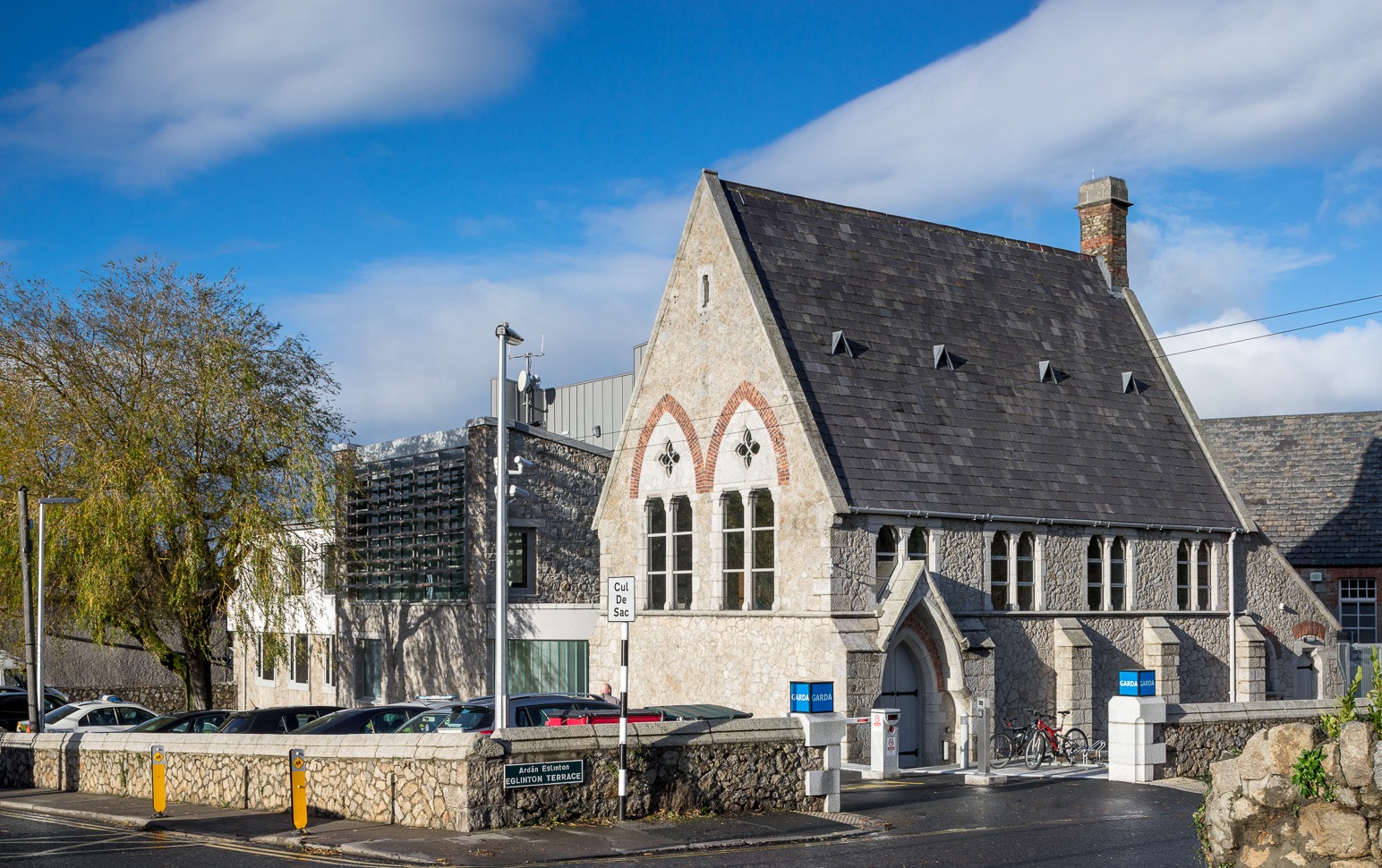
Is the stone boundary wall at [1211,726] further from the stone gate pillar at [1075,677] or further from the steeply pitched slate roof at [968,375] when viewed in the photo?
the steeply pitched slate roof at [968,375]

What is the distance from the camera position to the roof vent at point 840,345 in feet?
104

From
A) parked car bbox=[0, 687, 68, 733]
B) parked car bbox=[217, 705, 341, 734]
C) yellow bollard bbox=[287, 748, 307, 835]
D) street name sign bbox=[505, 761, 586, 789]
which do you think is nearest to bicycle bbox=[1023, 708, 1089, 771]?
street name sign bbox=[505, 761, 586, 789]

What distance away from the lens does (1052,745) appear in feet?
94.4

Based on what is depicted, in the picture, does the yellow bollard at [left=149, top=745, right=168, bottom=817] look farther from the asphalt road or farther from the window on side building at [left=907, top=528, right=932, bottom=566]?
the window on side building at [left=907, top=528, right=932, bottom=566]

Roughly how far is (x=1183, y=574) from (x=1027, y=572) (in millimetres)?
6053

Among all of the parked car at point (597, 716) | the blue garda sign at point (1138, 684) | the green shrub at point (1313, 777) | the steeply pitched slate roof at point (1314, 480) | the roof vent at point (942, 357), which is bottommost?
the parked car at point (597, 716)

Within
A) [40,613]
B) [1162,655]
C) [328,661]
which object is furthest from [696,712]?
[328,661]

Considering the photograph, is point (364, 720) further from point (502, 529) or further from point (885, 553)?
point (885, 553)

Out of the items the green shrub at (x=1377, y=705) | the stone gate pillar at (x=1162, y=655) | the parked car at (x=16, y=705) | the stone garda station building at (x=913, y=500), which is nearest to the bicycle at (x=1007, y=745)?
the stone garda station building at (x=913, y=500)

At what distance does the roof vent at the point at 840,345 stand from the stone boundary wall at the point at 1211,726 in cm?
1024

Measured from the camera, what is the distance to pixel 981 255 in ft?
123

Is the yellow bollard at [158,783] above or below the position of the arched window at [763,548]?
below

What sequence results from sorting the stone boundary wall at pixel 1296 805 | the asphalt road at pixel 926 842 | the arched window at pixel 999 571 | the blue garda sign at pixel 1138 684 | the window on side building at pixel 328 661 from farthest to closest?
the window on side building at pixel 328 661 → the arched window at pixel 999 571 → the blue garda sign at pixel 1138 684 → the asphalt road at pixel 926 842 → the stone boundary wall at pixel 1296 805

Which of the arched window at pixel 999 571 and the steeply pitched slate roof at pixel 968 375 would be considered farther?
the arched window at pixel 999 571
